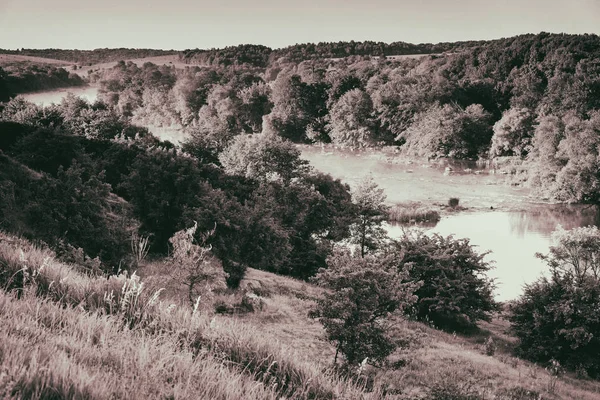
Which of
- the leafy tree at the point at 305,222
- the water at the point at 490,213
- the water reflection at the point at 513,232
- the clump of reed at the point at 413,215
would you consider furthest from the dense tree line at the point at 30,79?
the water reflection at the point at 513,232

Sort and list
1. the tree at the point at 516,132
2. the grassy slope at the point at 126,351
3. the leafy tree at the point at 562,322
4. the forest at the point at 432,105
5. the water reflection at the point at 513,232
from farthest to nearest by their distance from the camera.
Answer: the tree at the point at 516,132, the forest at the point at 432,105, the water reflection at the point at 513,232, the leafy tree at the point at 562,322, the grassy slope at the point at 126,351

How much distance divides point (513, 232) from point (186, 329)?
1336 inches

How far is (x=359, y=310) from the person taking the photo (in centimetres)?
1101

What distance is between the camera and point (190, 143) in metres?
44.0

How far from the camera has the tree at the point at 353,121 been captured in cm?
6481

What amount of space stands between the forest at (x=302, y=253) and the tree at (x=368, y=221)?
5.3 inches

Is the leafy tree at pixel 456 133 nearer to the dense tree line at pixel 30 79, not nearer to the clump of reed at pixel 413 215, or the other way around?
the clump of reed at pixel 413 215

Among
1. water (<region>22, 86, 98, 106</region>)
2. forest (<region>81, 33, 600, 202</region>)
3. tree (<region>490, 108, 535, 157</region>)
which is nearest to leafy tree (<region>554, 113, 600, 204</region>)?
forest (<region>81, 33, 600, 202</region>)

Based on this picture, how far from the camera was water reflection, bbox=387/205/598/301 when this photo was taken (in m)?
27.0

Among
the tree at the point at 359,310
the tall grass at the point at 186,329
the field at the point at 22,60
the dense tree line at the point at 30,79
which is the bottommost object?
the tree at the point at 359,310

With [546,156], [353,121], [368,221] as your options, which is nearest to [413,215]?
[368,221]

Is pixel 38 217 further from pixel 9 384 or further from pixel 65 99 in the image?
pixel 65 99

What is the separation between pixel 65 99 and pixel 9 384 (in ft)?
198

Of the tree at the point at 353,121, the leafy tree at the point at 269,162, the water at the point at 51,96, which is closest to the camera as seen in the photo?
the leafy tree at the point at 269,162
